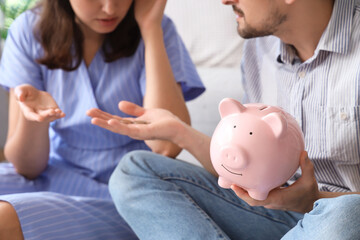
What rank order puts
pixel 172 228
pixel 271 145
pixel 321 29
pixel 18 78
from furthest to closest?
1. pixel 18 78
2. pixel 321 29
3. pixel 172 228
4. pixel 271 145

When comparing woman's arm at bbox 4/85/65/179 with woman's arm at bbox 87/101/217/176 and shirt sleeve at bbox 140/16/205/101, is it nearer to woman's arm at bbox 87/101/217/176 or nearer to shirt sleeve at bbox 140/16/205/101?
woman's arm at bbox 87/101/217/176

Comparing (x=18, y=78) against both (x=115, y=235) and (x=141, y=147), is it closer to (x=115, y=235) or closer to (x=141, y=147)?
(x=141, y=147)

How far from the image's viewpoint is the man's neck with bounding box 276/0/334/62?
3.73 feet

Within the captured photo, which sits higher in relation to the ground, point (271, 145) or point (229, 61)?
point (271, 145)

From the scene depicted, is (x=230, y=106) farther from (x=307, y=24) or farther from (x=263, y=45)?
(x=263, y=45)

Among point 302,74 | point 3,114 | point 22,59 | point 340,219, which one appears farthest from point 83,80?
point 3,114

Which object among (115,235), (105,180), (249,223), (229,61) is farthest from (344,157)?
(229,61)

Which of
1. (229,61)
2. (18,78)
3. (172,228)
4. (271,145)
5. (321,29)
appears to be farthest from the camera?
(229,61)

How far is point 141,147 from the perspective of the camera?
1422 millimetres

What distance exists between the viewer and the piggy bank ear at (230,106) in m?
0.83

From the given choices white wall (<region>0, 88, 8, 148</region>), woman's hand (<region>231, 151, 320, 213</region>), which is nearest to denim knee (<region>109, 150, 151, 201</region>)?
woman's hand (<region>231, 151, 320, 213</region>)

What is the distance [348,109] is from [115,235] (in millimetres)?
590

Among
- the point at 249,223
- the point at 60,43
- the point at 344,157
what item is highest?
the point at 60,43

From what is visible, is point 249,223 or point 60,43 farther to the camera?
point 60,43
